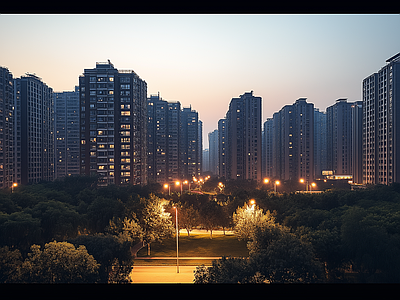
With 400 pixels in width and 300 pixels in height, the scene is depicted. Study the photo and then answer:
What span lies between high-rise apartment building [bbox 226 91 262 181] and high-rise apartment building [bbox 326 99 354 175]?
3581 centimetres

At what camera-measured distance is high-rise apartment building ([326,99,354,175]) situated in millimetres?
110375

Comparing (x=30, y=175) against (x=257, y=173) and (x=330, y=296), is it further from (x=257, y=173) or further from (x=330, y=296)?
(x=330, y=296)

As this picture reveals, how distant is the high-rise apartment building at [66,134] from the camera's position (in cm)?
12086

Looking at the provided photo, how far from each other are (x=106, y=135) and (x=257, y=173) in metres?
58.1

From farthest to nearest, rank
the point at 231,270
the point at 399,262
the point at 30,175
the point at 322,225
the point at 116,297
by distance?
the point at 30,175 → the point at 322,225 → the point at 399,262 → the point at 231,270 → the point at 116,297

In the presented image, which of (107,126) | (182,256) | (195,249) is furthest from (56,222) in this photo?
(107,126)

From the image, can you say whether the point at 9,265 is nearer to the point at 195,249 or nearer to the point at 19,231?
the point at 19,231

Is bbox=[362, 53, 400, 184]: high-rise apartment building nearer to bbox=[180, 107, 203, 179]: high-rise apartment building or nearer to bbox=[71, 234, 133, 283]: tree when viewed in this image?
bbox=[71, 234, 133, 283]: tree

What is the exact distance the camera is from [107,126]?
7256cm

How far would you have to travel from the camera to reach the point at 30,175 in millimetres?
79812

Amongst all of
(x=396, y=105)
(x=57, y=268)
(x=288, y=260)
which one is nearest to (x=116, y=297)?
(x=288, y=260)

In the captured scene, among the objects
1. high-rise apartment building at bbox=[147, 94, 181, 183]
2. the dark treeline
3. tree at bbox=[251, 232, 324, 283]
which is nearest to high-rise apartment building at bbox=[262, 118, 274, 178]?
high-rise apartment building at bbox=[147, 94, 181, 183]

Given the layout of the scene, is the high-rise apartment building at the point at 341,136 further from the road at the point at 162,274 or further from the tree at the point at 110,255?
the tree at the point at 110,255

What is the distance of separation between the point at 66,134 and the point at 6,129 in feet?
→ 181
